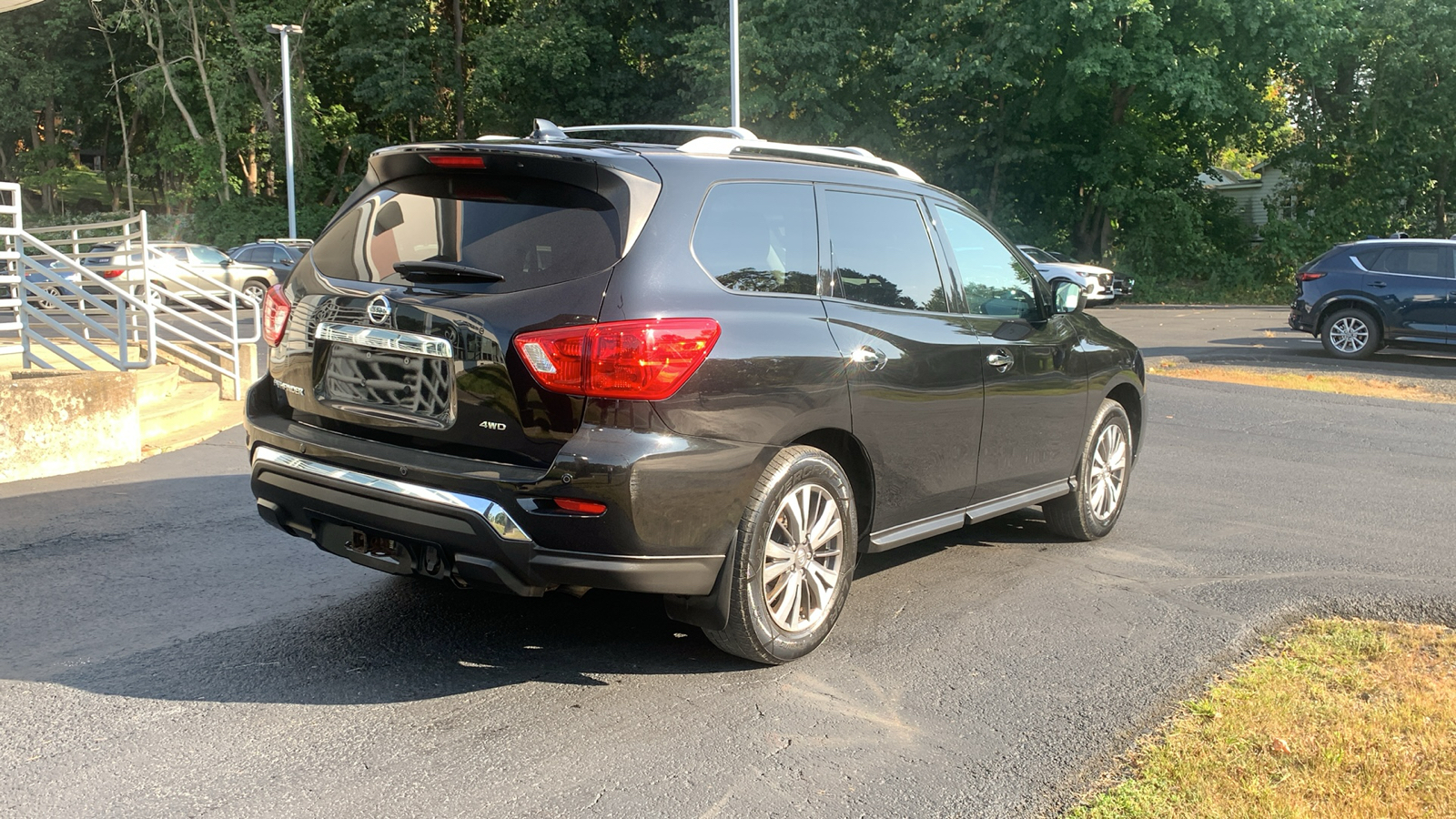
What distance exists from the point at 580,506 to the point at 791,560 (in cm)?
95

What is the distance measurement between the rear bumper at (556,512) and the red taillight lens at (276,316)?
75 centimetres

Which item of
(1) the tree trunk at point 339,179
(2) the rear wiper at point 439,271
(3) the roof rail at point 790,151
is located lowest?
(2) the rear wiper at point 439,271

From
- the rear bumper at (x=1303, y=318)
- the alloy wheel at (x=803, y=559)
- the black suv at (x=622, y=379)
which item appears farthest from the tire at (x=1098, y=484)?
the rear bumper at (x=1303, y=318)

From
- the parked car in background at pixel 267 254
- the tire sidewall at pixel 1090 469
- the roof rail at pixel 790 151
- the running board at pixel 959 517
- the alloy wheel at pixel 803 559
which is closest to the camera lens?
the alloy wheel at pixel 803 559

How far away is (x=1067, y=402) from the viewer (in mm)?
6145

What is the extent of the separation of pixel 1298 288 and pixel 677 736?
16943 millimetres

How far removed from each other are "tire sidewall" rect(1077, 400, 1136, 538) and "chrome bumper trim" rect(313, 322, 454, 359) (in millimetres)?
3620

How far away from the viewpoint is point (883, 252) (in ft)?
16.9

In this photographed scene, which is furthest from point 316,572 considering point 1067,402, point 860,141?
point 860,141

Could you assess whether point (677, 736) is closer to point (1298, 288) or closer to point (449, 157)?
point (449, 157)

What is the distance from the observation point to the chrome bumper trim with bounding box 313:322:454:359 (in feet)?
13.5

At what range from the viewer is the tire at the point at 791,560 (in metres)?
4.30

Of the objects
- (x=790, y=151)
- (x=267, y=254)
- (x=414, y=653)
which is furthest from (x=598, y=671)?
(x=267, y=254)

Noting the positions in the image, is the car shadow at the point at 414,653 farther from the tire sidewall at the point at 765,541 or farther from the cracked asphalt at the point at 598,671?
the tire sidewall at the point at 765,541
